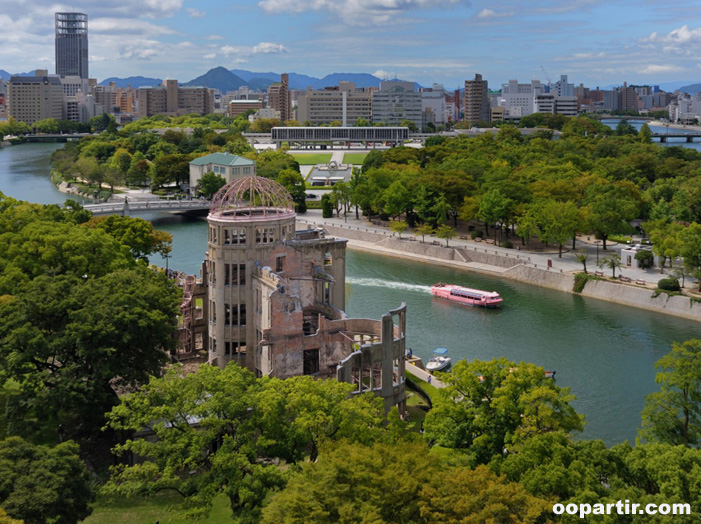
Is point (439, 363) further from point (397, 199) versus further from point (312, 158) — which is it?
point (312, 158)

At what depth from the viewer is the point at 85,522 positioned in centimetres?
2803

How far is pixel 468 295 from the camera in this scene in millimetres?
66875

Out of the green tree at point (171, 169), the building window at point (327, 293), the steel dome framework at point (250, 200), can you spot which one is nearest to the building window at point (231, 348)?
the building window at point (327, 293)

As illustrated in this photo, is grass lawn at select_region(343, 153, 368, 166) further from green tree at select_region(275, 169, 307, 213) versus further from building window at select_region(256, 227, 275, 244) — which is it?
building window at select_region(256, 227, 275, 244)

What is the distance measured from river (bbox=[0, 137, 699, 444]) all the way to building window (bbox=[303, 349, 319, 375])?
14667 millimetres

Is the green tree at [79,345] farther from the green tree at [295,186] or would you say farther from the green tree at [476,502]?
the green tree at [295,186]

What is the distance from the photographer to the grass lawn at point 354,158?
172775mm

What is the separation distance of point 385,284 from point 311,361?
114 ft

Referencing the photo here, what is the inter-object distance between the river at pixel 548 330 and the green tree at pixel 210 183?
99.9 ft

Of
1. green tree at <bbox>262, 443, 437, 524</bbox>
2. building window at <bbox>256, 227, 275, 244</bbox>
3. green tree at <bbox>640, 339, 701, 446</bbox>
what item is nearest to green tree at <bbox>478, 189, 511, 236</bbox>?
building window at <bbox>256, 227, 275, 244</bbox>

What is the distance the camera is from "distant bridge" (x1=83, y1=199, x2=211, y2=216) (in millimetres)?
Result: 102062

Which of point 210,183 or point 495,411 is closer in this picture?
point 495,411

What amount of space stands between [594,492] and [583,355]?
102 feet

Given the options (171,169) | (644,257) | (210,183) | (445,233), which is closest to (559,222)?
(644,257)
